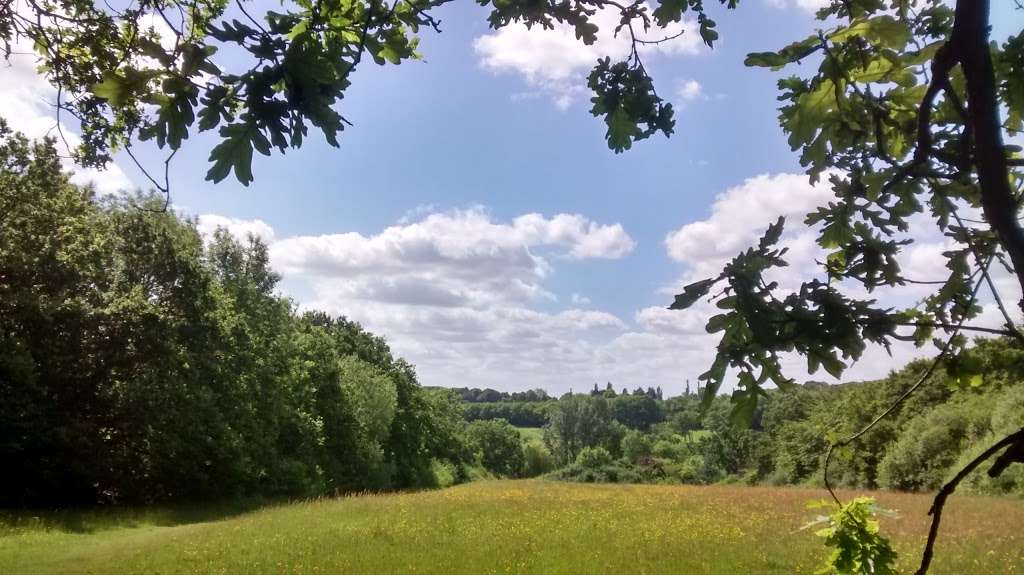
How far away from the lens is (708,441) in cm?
7100

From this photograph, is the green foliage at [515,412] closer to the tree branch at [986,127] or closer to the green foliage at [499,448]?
the green foliage at [499,448]

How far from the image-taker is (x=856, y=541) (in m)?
2.83

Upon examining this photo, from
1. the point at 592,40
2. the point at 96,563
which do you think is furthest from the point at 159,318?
the point at 592,40

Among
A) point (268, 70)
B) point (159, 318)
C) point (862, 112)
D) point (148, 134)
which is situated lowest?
point (148, 134)

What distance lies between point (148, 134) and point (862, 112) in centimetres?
194

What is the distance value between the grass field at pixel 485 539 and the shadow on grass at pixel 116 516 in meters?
0.07

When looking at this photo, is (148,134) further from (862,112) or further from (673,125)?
(862,112)

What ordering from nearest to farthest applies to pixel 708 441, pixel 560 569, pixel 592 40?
pixel 592 40
pixel 560 569
pixel 708 441

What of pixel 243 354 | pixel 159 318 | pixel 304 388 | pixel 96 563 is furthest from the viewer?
pixel 304 388

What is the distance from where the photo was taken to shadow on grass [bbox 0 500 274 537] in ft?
52.5

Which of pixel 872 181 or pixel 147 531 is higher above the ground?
pixel 872 181

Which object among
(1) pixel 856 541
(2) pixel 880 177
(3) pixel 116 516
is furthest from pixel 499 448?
(2) pixel 880 177

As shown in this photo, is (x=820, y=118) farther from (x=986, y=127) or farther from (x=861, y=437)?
(x=861, y=437)

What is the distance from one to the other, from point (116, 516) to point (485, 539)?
40.8 ft
